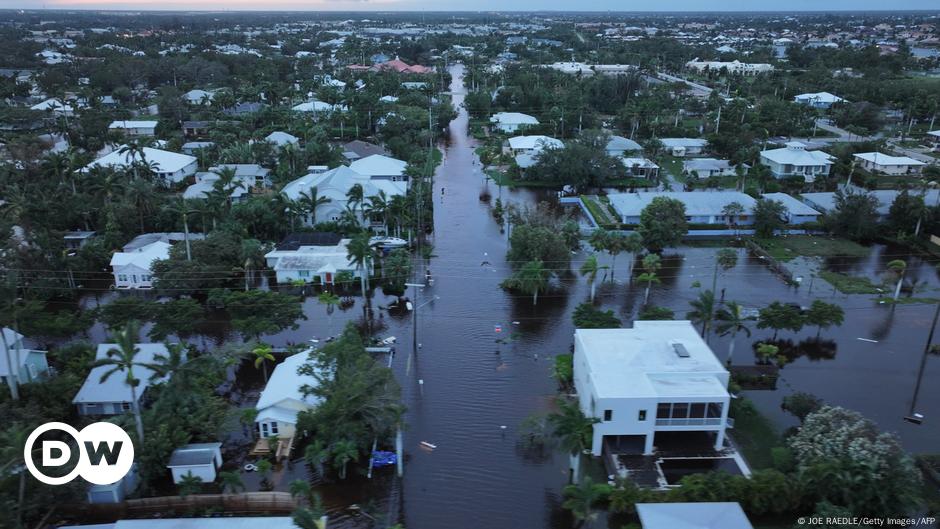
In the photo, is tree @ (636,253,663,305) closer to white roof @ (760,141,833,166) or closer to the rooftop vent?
the rooftop vent

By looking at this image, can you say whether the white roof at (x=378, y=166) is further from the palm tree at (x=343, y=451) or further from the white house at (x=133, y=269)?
the palm tree at (x=343, y=451)

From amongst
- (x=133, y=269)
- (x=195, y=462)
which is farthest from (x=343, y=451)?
(x=133, y=269)

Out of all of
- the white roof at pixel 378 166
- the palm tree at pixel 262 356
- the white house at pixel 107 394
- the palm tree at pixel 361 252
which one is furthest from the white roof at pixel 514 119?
the white house at pixel 107 394

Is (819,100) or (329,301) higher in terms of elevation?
(819,100)

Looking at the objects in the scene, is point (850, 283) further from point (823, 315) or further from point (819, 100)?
point (819, 100)

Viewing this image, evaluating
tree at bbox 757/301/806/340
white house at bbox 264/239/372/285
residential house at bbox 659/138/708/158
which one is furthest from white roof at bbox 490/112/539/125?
tree at bbox 757/301/806/340

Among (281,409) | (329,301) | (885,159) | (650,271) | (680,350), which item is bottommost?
(329,301)
